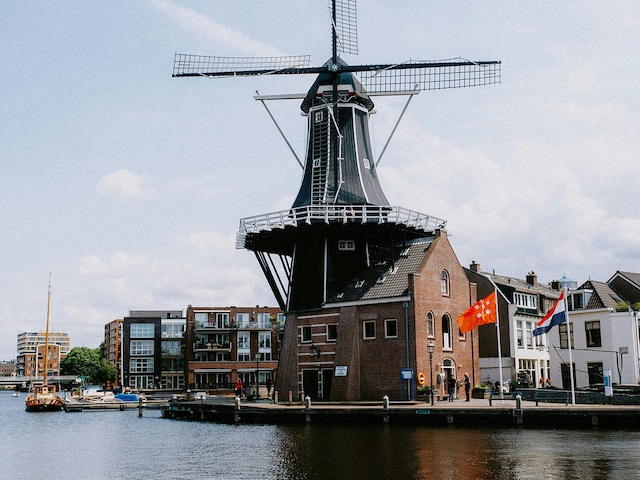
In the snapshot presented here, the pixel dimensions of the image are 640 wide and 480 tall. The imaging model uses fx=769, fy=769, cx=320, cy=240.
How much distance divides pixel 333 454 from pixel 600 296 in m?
30.7

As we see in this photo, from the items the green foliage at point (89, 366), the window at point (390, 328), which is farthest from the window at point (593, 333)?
the green foliage at point (89, 366)

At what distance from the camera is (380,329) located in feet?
152

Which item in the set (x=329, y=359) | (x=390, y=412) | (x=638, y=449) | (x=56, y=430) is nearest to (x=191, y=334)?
(x=56, y=430)

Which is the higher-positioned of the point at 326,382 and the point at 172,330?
the point at 172,330

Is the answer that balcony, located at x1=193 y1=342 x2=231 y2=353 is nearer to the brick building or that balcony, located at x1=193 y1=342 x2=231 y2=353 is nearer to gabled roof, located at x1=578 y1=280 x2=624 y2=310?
the brick building

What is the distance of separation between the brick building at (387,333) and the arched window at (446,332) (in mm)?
63

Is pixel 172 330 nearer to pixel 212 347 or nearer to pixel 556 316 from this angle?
pixel 212 347

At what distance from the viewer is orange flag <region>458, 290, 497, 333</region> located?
4366cm

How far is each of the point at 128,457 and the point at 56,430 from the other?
20652 millimetres

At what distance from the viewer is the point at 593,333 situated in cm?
5316

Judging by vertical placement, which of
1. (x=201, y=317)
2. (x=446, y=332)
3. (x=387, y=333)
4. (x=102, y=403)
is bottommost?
(x=102, y=403)

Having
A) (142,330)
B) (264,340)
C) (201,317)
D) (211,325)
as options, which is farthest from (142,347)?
(264,340)

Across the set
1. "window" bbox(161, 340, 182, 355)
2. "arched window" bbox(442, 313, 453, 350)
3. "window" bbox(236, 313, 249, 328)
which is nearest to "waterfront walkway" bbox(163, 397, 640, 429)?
"arched window" bbox(442, 313, 453, 350)

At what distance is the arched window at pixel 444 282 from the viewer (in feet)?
160
